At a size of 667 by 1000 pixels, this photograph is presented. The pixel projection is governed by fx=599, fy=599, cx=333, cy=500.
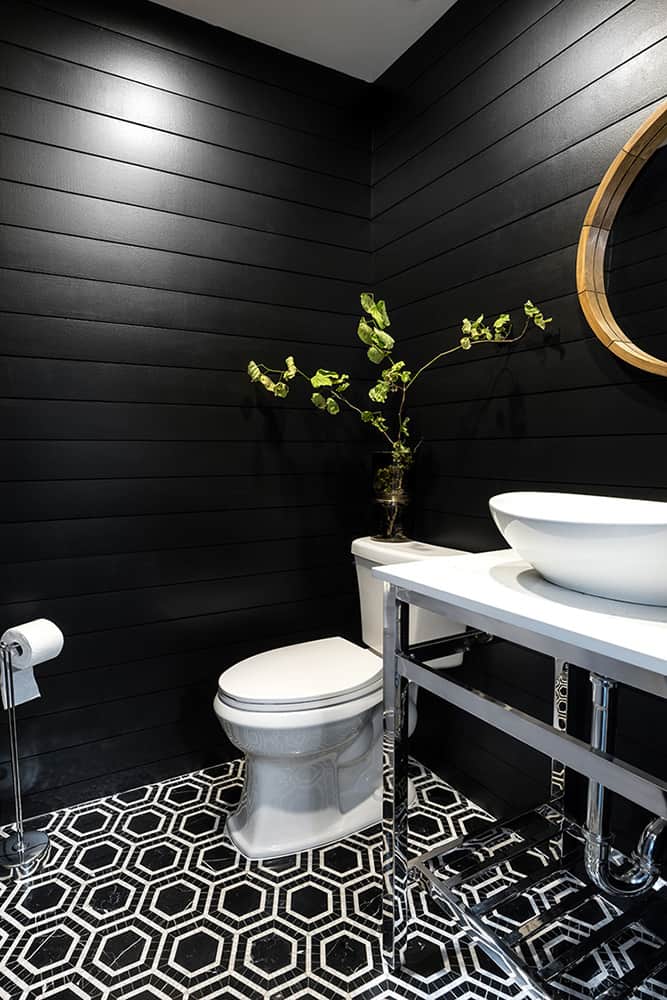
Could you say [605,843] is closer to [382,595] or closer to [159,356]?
[382,595]

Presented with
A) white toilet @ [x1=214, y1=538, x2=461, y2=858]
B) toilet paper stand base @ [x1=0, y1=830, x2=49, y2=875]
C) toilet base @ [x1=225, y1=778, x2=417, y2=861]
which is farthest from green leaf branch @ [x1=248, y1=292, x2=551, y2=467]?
toilet paper stand base @ [x1=0, y1=830, x2=49, y2=875]

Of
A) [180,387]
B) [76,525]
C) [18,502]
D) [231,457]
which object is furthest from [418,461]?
[18,502]

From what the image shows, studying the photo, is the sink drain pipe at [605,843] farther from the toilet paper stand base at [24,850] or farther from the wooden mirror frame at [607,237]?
the toilet paper stand base at [24,850]

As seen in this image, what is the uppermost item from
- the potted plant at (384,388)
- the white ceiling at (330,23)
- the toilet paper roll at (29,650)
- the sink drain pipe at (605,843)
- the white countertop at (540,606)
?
the white ceiling at (330,23)

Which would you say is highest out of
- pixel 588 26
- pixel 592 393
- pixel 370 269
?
pixel 588 26

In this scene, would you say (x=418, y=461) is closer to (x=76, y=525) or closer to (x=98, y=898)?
(x=76, y=525)

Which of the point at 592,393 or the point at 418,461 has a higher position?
the point at 592,393

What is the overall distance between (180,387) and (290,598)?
84 cm

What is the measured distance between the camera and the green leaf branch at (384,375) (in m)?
1.72

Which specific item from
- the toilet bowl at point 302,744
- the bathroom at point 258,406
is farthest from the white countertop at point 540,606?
the toilet bowl at point 302,744

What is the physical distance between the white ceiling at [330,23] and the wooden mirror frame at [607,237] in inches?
37.8

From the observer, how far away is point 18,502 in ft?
5.70

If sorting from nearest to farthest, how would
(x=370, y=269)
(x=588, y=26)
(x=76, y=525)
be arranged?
(x=588, y=26)
(x=76, y=525)
(x=370, y=269)

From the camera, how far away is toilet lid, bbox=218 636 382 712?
1583 mm
